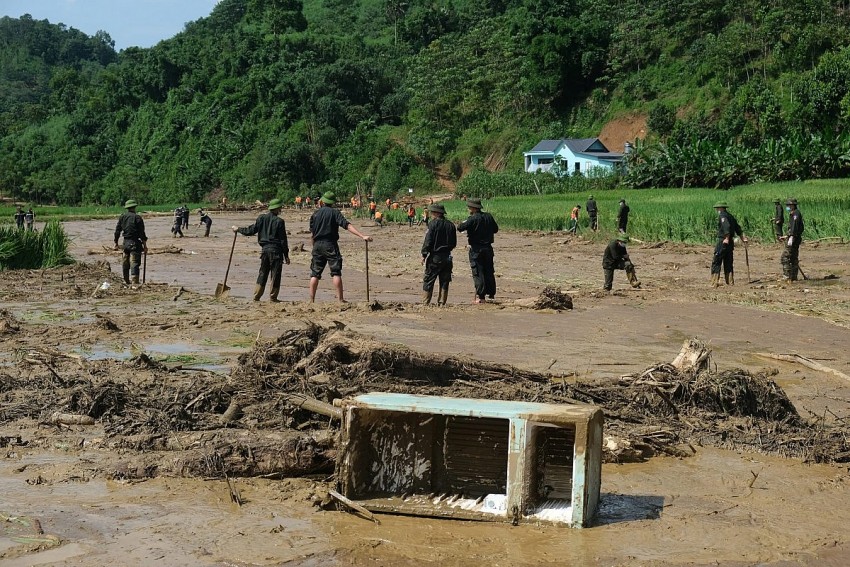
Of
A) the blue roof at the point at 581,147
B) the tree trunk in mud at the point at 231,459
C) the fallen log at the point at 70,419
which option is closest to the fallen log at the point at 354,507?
the tree trunk in mud at the point at 231,459

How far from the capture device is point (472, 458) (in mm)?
6203

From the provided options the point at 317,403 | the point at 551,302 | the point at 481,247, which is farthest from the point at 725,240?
the point at 317,403

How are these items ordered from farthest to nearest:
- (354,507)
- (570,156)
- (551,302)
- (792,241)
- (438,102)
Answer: (438,102) → (570,156) → (792,241) → (551,302) → (354,507)

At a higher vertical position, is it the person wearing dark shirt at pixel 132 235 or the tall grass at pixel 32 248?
the person wearing dark shirt at pixel 132 235

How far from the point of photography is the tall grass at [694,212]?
91.2ft

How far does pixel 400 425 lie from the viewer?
622cm

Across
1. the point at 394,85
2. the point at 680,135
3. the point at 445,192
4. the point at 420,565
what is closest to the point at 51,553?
the point at 420,565

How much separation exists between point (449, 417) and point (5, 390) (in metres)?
4.54

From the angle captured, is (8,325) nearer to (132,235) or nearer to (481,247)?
(132,235)

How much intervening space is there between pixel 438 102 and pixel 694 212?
180 feet

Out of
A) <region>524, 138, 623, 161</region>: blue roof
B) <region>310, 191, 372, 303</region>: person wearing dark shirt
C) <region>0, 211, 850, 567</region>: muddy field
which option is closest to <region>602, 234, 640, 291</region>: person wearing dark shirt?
<region>0, 211, 850, 567</region>: muddy field

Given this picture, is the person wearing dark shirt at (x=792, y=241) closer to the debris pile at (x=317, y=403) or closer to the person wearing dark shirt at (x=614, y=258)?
the person wearing dark shirt at (x=614, y=258)

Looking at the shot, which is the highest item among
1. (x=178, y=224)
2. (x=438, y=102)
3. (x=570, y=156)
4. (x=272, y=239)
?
(x=438, y=102)

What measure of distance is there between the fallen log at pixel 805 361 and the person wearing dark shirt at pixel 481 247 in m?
5.00
